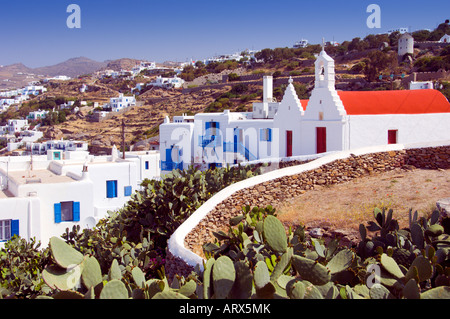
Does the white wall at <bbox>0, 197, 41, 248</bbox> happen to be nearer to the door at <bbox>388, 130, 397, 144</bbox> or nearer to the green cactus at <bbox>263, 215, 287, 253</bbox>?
the door at <bbox>388, 130, 397, 144</bbox>

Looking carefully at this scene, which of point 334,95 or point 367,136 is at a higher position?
point 334,95

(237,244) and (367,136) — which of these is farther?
(367,136)

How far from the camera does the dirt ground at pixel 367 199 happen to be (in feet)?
33.6

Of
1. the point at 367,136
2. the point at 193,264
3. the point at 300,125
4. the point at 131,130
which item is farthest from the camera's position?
the point at 131,130

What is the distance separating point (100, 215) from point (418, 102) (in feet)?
51.8

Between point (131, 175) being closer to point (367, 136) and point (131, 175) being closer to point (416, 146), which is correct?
point (367, 136)

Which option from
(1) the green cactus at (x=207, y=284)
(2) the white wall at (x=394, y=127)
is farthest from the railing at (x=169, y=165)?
(1) the green cactus at (x=207, y=284)

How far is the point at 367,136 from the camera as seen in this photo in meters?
18.1

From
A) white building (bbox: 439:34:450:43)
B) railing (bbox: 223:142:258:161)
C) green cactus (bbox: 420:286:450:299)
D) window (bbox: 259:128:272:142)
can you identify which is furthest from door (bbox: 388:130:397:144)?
white building (bbox: 439:34:450:43)

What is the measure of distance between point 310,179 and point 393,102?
7643 mm

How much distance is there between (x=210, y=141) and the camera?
30750mm

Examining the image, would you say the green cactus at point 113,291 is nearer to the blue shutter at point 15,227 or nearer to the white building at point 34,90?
the blue shutter at point 15,227

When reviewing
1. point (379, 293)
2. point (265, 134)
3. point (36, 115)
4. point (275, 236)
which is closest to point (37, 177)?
point (265, 134)
